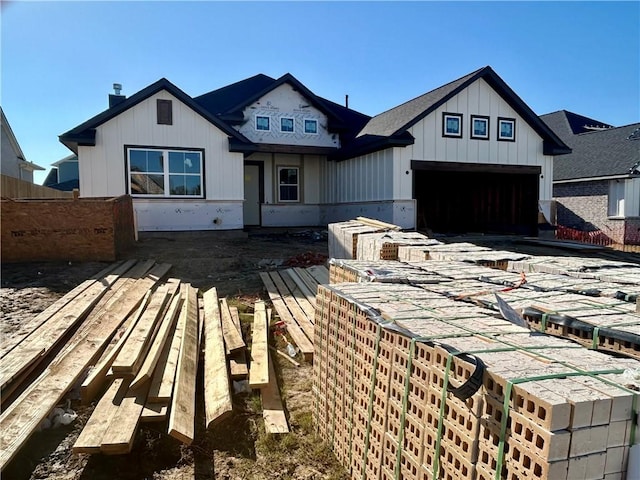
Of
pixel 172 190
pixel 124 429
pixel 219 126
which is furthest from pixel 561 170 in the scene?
pixel 124 429

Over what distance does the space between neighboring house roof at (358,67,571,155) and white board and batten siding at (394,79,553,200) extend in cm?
20

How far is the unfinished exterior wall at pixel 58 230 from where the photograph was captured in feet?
31.7

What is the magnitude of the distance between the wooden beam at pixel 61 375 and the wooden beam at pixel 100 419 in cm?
36

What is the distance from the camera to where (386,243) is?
6.58m

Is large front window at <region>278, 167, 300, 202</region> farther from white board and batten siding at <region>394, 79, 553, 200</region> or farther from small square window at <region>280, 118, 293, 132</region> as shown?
white board and batten siding at <region>394, 79, 553, 200</region>

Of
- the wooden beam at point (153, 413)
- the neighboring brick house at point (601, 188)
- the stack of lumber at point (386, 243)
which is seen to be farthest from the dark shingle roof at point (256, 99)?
the wooden beam at point (153, 413)

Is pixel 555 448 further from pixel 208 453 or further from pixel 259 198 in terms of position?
pixel 259 198

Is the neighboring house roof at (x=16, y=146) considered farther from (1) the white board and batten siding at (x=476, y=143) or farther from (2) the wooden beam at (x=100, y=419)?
(2) the wooden beam at (x=100, y=419)

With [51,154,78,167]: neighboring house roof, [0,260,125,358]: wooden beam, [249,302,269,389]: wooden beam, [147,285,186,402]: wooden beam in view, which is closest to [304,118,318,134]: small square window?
[0,260,125,358]: wooden beam

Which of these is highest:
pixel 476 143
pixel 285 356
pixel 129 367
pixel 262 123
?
pixel 262 123

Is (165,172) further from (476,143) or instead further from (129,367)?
(129,367)

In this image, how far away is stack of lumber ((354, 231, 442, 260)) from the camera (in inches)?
256

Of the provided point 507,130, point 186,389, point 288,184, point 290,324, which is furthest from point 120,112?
point 507,130

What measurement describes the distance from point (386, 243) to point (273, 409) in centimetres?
329
